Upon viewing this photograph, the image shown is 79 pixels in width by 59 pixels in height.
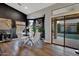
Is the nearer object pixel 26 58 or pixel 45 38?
pixel 26 58

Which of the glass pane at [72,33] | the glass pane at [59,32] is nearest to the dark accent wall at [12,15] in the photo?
the glass pane at [59,32]

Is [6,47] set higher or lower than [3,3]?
lower

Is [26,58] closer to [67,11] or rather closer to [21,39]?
[21,39]

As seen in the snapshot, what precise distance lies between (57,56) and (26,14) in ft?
5.15

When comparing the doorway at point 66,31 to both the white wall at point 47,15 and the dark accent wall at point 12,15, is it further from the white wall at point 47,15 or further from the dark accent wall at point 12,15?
the dark accent wall at point 12,15

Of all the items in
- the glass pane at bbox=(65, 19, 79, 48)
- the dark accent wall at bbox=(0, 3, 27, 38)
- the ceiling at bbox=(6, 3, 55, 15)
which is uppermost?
the ceiling at bbox=(6, 3, 55, 15)

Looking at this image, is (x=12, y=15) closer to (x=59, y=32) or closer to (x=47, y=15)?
(x=47, y=15)

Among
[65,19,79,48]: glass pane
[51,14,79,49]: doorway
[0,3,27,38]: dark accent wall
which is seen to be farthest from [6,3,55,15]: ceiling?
[65,19,79,48]: glass pane

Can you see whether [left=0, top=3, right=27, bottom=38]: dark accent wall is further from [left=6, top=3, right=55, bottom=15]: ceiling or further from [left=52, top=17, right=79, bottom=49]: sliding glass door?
[left=52, top=17, right=79, bottom=49]: sliding glass door

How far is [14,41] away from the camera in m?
3.82

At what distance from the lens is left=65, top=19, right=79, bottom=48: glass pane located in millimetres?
3723

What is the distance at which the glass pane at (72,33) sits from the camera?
3.72 m

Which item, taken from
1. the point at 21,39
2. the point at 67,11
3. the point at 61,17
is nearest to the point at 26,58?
the point at 21,39

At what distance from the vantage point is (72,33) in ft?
12.4
